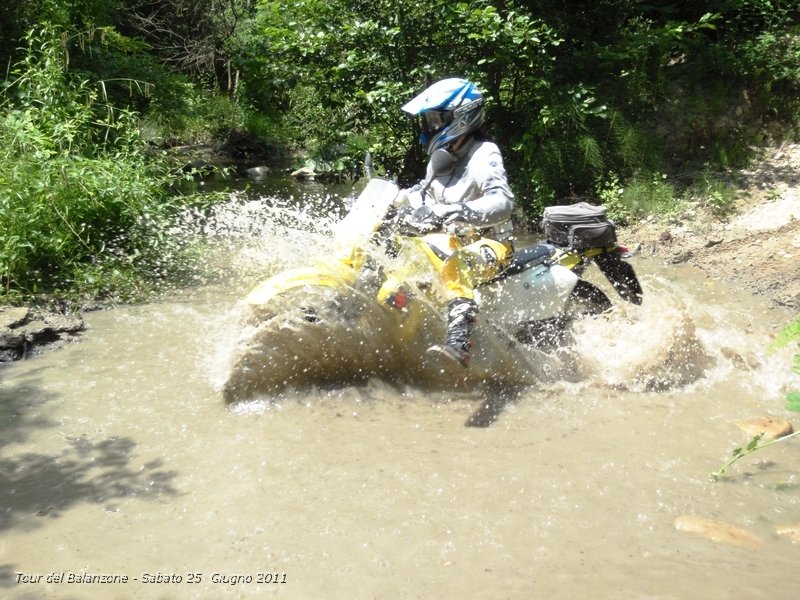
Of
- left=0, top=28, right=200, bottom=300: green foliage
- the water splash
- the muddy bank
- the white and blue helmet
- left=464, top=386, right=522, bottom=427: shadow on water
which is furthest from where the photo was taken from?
left=0, top=28, right=200, bottom=300: green foliage

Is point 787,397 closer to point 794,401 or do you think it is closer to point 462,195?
point 794,401

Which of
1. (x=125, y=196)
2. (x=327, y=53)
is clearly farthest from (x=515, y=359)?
(x=327, y=53)

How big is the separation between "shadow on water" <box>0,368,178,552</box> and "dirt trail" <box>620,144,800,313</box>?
5.46 meters

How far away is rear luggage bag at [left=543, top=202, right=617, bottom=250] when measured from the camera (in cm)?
552

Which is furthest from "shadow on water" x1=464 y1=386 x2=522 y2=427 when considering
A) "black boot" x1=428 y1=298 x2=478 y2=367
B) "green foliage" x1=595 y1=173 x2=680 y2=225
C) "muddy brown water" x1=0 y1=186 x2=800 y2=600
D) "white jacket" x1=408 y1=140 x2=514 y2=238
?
"green foliage" x1=595 y1=173 x2=680 y2=225

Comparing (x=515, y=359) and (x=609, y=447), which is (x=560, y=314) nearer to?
(x=515, y=359)

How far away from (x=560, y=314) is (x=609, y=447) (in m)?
1.20

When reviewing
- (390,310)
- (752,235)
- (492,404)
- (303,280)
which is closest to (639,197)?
(752,235)

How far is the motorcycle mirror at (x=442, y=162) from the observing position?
17.0 ft

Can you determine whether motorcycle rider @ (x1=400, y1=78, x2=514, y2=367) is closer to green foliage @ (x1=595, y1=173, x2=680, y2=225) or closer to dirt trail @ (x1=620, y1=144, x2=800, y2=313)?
dirt trail @ (x1=620, y1=144, x2=800, y2=313)

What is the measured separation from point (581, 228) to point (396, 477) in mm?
2391

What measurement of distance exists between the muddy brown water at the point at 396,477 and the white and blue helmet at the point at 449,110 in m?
1.09

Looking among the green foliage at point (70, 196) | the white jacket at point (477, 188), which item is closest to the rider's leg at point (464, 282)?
the white jacket at point (477, 188)

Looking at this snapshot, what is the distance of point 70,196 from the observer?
6.91 metres
